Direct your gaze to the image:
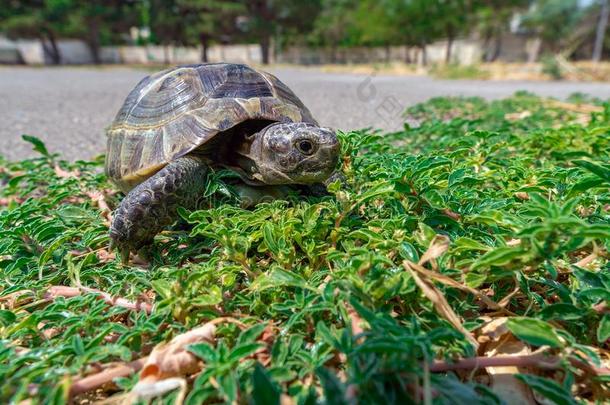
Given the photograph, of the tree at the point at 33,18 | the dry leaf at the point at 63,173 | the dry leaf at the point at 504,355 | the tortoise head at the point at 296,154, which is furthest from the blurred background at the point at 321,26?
the dry leaf at the point at 504,355

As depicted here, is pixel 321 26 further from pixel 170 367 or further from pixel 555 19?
pixel 170 367

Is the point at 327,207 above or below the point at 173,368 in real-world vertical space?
above

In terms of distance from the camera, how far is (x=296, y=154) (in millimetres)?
1499

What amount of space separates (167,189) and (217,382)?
2.66ft

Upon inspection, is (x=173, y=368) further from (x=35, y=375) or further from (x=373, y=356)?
(x=373, y=356)

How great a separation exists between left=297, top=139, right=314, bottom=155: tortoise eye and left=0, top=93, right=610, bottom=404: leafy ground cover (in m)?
0.18

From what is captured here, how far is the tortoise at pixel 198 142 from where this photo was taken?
144 cm

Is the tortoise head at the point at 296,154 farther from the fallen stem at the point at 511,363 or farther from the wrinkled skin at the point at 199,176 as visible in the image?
the fallen stem at the point at 511,363

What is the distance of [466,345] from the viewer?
2.84ft

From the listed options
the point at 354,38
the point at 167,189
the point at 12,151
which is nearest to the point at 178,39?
the point at 354,38

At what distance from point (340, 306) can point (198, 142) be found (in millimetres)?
958

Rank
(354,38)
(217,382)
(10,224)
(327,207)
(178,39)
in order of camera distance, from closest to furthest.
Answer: (217,382) < (327,207) < (10,224) < (178,39) < (354,38)

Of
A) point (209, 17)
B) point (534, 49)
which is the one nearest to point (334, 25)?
point (209, 17)

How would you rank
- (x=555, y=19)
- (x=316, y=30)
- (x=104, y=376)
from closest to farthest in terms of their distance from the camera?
1. (x=104, y=376)
2. (x=555, y=19)
3. (x=316, y=30)
